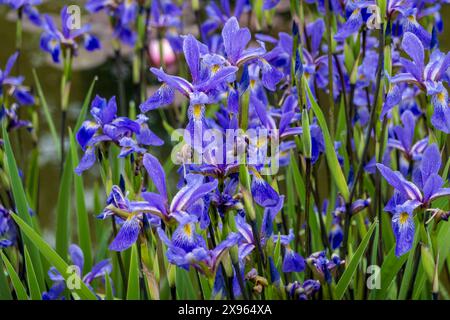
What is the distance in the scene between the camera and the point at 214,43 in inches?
96.6

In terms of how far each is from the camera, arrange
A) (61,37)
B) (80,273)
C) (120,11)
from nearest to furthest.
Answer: (80,273) < (61,37) < (120,11)

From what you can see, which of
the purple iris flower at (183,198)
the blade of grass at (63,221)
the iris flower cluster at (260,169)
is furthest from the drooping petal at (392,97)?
the blade of grass at (63,221)

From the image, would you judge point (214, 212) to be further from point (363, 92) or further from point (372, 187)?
point (363, 92)

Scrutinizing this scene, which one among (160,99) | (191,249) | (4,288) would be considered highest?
(160,99)

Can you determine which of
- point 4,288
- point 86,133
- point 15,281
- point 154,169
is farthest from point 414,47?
point 4,288

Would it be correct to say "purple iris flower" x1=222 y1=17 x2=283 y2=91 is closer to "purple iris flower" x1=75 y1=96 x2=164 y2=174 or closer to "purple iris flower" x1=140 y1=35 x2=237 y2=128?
"purple iris flower" x1=140 y1=35 x2=237 y2=128

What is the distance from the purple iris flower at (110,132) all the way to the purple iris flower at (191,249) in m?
0.27

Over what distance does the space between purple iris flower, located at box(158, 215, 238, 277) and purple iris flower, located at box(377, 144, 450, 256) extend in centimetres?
29

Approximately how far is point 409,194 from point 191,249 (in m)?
0.39

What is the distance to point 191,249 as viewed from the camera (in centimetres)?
118

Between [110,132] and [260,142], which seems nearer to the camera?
[260,142]

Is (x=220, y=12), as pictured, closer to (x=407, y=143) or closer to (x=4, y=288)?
(x=407, y=143)
